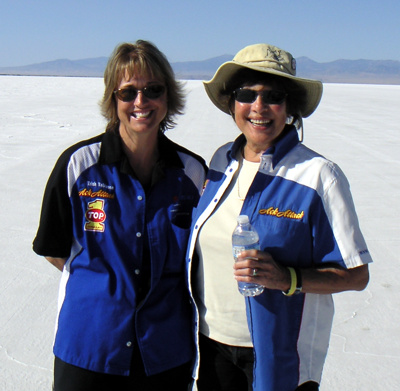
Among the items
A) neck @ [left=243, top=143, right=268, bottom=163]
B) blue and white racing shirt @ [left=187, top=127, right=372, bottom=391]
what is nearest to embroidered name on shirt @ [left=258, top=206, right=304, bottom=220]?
blue and white racing shirt @ [left=187, top=127, right=372, bottom=391]

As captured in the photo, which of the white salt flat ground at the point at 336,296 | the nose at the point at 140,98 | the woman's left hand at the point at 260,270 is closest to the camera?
the woman's left hand at the point at 260,270

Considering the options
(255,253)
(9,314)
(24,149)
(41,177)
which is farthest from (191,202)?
(24,149)

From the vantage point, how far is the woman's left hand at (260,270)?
192 cm

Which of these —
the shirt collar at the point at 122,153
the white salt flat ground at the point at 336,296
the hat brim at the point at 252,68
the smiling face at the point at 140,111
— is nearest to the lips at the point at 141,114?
the smiling face at the point at 140,111

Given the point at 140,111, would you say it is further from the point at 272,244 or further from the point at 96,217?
the point at 272,244

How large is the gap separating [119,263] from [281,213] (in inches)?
25.7

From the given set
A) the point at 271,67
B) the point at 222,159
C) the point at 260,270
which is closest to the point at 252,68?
the point at 271,67

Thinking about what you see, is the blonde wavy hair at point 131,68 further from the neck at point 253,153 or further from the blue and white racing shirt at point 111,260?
the neck at point 253,153

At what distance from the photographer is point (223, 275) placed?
2.21 m

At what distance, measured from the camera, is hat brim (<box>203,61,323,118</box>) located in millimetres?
2220

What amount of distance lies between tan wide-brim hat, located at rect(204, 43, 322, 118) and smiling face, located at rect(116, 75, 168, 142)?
0.28m

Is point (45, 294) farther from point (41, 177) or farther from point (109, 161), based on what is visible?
point (41, 177)

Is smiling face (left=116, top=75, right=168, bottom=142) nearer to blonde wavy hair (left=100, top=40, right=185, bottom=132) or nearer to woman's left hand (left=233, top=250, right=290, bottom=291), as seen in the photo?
blonde wavy hair (left=100, top=40, right=185, bottom=132)

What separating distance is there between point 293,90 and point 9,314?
8.99ft
